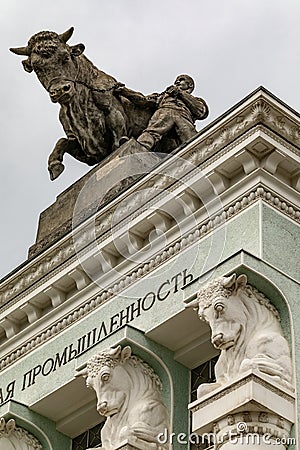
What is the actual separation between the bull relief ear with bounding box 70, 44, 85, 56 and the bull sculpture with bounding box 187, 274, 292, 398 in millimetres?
7142

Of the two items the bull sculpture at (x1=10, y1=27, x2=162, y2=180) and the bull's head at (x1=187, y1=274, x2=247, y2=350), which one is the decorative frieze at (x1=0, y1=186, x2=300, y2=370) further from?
the bull sculpture at (x1=10, y1=27, x2=162, y2=180)

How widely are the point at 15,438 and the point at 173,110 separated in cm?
623

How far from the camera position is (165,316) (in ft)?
69.2

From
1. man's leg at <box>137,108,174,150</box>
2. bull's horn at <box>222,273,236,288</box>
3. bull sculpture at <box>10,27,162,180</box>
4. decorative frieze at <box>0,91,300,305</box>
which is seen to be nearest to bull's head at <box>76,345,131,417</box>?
bull's horn at <box>222,273,236,288</box>

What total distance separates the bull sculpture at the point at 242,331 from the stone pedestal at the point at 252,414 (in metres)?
0.26

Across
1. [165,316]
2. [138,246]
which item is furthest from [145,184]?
[165,316]

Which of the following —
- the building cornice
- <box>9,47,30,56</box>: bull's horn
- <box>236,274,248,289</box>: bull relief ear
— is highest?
<box>9,47,30,56</box>: bull's horn

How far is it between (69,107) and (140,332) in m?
5.66

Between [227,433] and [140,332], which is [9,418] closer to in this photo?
[140,332]

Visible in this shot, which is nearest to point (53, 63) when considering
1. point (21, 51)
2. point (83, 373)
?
point (21, 51)

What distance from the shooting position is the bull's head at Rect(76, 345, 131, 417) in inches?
815

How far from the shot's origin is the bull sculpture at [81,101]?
25.4m

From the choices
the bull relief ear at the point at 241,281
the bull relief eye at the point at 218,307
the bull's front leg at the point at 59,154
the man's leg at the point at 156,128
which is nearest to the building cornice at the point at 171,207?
the bull relief ear at the point at 241,281

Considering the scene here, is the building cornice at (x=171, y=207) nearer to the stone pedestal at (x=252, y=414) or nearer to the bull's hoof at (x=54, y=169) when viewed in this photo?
the bull's hoof at (x=54, y=169)
